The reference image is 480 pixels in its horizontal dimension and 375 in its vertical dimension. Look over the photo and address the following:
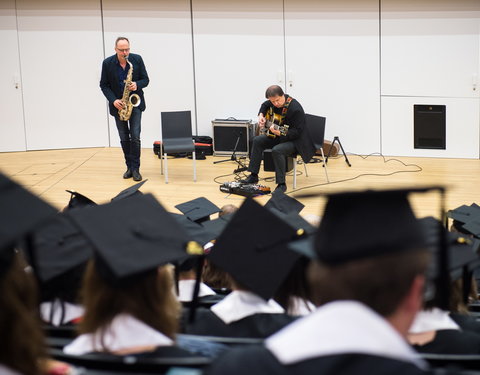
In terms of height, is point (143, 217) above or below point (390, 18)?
below

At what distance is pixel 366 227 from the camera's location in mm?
1718

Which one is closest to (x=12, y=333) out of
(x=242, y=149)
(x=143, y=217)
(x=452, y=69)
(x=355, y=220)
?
(x=355, y=220)

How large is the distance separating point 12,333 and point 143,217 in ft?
3.77

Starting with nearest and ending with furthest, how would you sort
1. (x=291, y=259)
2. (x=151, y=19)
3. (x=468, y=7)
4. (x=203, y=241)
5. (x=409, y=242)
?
(x=409, y=242)
(x=291, y=259)
(x=203, y=241)
(x=468, y=7)
(x=151, y=19)

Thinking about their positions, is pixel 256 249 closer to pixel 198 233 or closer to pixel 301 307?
pixel 301 307

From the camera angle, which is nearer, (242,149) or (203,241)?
(203,241)

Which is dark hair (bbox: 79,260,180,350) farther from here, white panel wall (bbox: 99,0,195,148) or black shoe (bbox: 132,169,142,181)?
white panel wall (bbox: 99,0,195,148)

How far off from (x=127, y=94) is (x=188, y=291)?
6.29 meters

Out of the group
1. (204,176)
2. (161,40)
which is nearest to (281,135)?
(204,176)

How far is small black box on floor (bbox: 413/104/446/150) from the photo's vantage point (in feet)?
34.3

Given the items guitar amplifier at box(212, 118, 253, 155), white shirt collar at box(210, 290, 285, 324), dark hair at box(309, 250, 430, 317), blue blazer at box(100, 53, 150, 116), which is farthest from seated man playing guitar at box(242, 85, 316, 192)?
dark hair at box(309, 250, 430, 317)

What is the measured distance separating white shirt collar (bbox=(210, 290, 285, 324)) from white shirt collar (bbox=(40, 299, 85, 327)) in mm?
588

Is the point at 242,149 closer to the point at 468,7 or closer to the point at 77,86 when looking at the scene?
the point at 77,86

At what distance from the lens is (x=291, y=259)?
10.1ft
